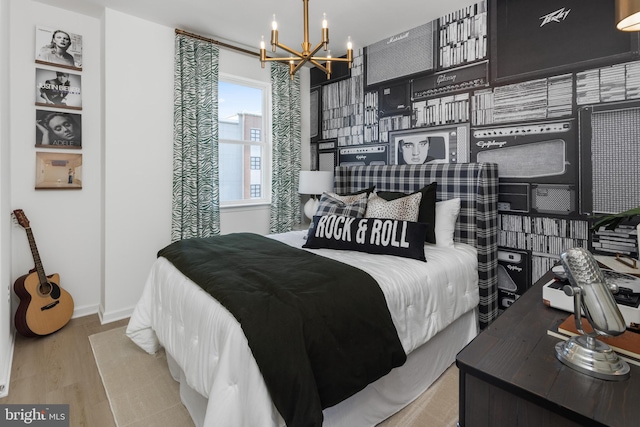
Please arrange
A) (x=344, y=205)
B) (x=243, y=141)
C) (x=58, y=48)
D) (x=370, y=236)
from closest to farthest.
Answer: (x=370, y=236), (x=344, y=205), (x=58, y=48), (x=243, y=141)

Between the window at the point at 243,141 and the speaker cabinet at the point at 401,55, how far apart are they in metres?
1.26

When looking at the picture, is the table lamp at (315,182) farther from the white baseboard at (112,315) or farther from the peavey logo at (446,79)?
the white baseboard at (112,315)

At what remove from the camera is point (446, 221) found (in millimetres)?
2482

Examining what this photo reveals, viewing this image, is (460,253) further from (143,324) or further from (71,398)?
(71,398)

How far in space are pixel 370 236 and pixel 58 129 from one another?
9.11 ft

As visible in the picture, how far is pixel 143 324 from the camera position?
2193mm

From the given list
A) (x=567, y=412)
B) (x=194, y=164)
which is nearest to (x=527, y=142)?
(x=567, y=412)

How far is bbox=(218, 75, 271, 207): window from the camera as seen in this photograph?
365 centimetres

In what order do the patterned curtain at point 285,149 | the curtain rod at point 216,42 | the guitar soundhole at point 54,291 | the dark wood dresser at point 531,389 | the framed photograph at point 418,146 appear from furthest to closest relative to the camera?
the patterned curtain at point 285,149 → the curtain rod at point 216,42 → the framed photograph at point 418,146 → the guitar soundhole at point 54,291 → the dark wood dresser at point 531,389

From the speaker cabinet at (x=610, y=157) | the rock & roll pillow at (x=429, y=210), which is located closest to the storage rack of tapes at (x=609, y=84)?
the speaker cabinet at (x=610, y=157)

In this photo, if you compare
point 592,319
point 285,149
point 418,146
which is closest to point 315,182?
point 285,149

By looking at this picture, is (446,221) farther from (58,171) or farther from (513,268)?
(58,171)

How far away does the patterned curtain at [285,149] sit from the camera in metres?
3.79

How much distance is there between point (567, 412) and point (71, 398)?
2339mm
